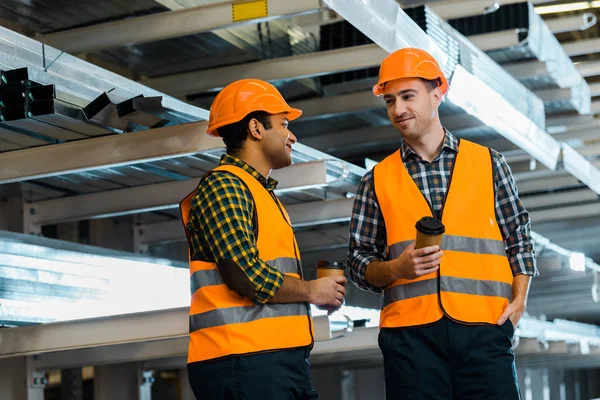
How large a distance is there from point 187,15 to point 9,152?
1.08 m

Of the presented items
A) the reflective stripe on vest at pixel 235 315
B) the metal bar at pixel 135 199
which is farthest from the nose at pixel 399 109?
the metal bar at pixel 135 199

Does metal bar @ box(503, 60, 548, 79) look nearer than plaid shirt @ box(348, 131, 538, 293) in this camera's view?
No

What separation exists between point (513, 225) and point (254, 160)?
100cm

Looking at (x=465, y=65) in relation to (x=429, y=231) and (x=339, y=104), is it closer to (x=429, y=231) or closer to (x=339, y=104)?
(x=339, y=104)

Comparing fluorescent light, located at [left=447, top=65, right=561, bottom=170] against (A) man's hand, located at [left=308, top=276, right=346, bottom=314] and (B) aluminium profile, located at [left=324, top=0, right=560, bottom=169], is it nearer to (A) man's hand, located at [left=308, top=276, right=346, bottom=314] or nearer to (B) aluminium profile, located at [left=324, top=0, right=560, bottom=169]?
(B) aluminium profile, located at [left=324, top=0, right=560, bottom=169]

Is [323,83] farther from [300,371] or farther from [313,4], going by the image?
[300,371]

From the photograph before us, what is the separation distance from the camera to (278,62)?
239 inches

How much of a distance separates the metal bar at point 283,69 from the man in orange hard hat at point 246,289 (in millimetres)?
2268

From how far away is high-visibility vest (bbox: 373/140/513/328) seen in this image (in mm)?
3680

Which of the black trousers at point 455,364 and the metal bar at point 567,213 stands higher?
the metal bar at point 567,213

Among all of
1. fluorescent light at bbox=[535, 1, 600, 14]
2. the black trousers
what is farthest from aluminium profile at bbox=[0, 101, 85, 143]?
fluorescent light at bbox=[535, 1, 600, 14]

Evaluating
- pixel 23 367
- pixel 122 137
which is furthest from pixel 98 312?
pixel 122 137

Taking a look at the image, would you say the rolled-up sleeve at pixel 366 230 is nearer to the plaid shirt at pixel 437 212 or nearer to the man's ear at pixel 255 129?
the plaid shirt at pixel 437 212

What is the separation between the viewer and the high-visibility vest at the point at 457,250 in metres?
3.68
